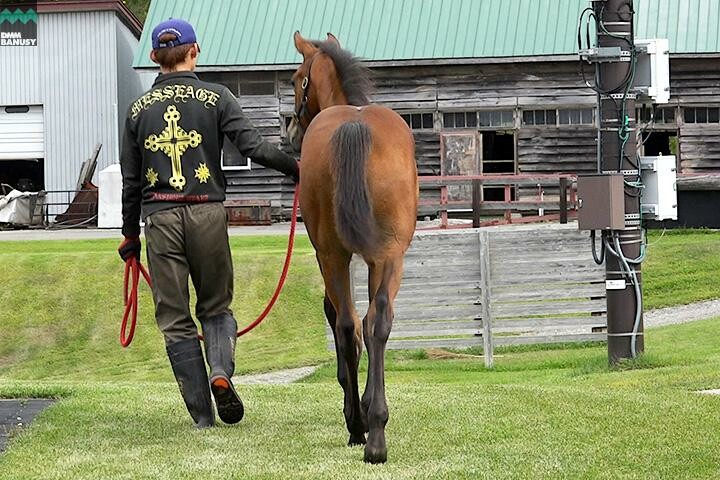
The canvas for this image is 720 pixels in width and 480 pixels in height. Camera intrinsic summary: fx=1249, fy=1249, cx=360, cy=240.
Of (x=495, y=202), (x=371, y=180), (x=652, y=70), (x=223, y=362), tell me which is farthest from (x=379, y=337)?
(x=495, y=202)

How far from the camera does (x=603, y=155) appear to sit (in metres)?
11.4

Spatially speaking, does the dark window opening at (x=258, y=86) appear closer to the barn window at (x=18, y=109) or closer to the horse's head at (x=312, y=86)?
the barn window at (x=18, y=109)

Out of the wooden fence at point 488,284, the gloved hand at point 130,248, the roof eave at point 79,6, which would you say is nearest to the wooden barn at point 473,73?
the roof eave at point 79,6

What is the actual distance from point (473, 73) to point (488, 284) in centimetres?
1590

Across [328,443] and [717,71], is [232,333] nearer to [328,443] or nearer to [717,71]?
[328,443]

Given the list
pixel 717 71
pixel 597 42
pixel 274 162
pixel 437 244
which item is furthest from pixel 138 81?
pixel 274 162

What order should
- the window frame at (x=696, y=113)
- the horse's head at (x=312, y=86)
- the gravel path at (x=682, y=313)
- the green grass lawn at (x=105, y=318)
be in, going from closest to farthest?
the horse's head at (x=312, y=86) → the green grass lawn at (x=105, y=318) → the gravel path at (x=682, y=313) → the window frame at (x=696, y=113)

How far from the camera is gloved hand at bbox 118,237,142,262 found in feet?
25.3

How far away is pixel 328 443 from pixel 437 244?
8273 mm

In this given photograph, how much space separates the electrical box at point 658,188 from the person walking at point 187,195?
4865 mm

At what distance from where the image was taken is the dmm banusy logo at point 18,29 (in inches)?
1446

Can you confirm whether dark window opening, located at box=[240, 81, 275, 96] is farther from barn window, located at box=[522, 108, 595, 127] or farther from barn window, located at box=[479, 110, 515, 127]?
barn window, located at box=[522, 108, 595, 127]

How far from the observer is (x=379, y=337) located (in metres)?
6.35

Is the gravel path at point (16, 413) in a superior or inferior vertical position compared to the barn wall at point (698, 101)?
inferior
